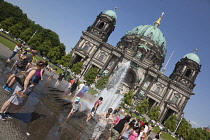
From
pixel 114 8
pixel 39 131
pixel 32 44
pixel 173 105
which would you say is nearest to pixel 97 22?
pixel 114 8

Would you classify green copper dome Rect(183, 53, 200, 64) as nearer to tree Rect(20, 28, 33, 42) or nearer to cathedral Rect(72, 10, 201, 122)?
cathedral Rect(72, 10, 201, 122)

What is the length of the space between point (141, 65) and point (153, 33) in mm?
16049

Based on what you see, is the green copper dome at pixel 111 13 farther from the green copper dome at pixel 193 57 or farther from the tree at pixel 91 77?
the green copper dome at pixel 193 57

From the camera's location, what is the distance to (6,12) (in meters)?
75.4

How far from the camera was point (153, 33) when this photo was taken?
6469 cm

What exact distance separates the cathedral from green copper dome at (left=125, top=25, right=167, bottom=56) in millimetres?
523

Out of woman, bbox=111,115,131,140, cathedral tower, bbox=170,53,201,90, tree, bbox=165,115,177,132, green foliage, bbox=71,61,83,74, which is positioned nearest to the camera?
woman, bbox=111,115,131,140

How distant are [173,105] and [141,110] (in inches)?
553

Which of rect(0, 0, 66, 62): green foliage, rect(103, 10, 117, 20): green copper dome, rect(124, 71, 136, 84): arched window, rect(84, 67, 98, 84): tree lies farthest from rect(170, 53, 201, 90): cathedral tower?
rect(0, 0, 66, 62): green foliage

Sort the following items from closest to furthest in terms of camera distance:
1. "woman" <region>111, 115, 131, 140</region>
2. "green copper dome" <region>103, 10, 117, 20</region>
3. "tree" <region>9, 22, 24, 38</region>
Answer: "woman" <region>111, 115, 131, 140</region>
"green copper dome" <region>103, 10, 117, 20</region>
"tree" <region>9, 22, 24, 38</region>

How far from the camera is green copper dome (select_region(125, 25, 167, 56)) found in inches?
2511

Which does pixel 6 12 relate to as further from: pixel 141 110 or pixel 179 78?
pixel 179 78

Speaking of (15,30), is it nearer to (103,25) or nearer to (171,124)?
(103,25)

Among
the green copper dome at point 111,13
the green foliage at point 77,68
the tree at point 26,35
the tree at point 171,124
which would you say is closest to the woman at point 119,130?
the tree at point 171,124
